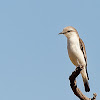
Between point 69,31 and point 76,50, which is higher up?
point 69,31

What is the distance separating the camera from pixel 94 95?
23.0 feet

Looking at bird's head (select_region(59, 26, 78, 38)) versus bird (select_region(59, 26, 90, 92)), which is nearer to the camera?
bird (select_region(59, 26, 90, 92))

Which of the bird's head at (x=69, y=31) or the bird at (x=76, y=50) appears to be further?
the bird's head at (x=69, y=31)

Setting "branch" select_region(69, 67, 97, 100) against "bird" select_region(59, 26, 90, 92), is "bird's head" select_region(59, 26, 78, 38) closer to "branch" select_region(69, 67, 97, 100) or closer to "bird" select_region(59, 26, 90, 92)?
"bird" select_region(59, 26, 90, 92)

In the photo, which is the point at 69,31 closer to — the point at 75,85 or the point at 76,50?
the point at 76,50

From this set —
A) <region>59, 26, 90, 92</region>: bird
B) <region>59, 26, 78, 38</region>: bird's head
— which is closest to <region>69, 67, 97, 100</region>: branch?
<region>59, 26, 90, 92</region>: bird

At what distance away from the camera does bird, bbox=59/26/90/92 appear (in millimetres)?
8977

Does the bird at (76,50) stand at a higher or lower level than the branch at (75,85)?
higher

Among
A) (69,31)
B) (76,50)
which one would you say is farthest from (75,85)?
(69,31)

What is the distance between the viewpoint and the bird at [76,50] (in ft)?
29.5

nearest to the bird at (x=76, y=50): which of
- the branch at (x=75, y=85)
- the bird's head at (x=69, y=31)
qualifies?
the bird's head at (x=69, y=31)

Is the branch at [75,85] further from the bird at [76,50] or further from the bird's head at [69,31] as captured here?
the bird's head at [69,31]

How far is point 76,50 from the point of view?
9055 mm

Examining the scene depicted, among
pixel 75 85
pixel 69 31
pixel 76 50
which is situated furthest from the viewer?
pixel 69 31
